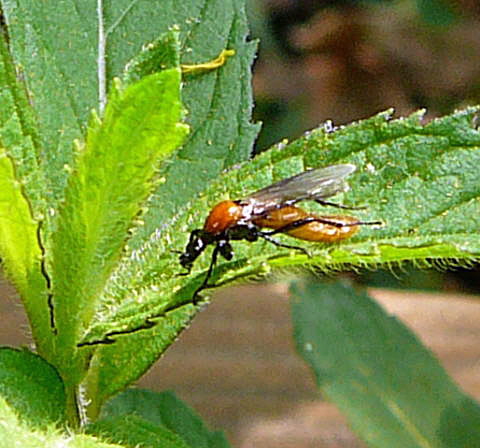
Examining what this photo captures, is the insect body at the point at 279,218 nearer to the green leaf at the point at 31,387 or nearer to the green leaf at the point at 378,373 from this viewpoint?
the green leaf at the point at 31,387

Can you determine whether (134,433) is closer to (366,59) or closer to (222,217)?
(222,217)

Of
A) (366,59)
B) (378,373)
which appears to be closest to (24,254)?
(378,373)

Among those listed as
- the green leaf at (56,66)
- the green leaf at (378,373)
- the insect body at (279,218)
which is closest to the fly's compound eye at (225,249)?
the insect body at (279,218)

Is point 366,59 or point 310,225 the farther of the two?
point 366,59

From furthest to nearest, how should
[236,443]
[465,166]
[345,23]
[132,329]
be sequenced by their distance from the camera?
1. [345,23]
2. [236,443]
3. [465,166]
4. [132,329]

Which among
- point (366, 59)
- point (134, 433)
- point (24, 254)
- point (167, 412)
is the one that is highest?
point (24, 254)

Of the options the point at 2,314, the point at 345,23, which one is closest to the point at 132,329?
the point at 2,314

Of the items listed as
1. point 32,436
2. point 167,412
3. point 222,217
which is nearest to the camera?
point 32,436

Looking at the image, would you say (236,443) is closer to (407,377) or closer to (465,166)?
(407,377)
